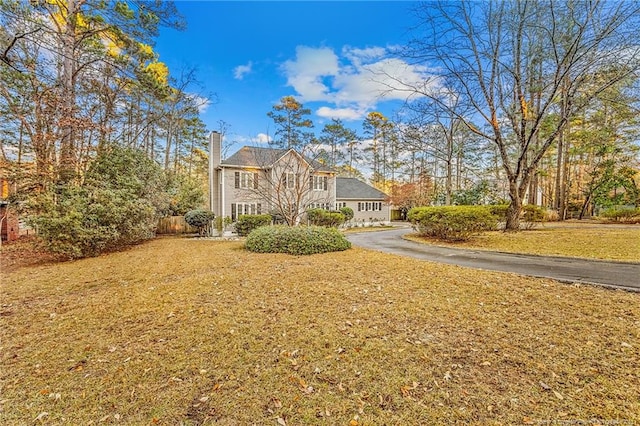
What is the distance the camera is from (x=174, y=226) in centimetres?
1948

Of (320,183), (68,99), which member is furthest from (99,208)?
(320,183)

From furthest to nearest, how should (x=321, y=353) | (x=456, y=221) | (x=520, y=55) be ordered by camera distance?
(x=520, y=55) → (x=456, y=221) → (x=321, y=353)

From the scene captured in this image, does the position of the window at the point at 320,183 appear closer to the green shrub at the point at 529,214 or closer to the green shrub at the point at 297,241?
the green shrub at the point at 297,241

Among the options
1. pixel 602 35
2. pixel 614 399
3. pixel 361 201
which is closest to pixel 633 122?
pixel 602 35

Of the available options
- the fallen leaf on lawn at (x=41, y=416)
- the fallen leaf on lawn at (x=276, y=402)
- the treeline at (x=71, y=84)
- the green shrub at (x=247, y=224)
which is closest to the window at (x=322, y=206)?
the green shrub at (x=247, y=224)

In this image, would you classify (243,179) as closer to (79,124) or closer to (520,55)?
(79,124)

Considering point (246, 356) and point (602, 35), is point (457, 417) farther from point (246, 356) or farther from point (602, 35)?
point (602, 35)

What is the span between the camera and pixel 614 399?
96.8 inches

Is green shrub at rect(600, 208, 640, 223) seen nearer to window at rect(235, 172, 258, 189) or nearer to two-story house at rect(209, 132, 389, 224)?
two-story house at rect(209, 132, 389, 224)

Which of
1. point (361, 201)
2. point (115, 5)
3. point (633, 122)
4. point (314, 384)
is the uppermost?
point (115, 5)

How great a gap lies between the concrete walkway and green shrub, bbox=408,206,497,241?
1.49m

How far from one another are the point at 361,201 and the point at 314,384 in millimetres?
26325

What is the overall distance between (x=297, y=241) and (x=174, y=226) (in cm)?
1334

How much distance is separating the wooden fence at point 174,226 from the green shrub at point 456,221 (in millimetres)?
15734
